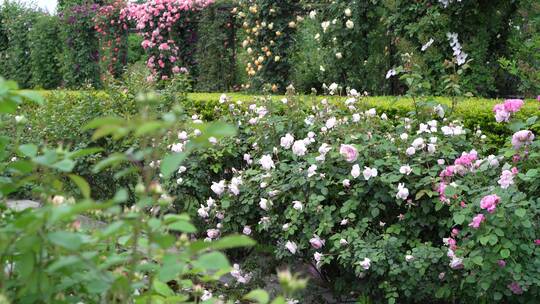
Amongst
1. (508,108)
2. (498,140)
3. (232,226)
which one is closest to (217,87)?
(498,140)

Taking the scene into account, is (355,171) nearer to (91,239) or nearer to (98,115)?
(91,239)

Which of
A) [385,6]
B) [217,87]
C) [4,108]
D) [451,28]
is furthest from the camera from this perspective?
[217,87]

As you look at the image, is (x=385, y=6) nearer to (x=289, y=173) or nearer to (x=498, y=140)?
(x=498, y=140)

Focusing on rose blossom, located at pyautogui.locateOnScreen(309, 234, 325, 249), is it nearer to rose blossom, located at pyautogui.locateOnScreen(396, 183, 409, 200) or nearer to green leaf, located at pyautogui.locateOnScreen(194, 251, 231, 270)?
rose blossom, located at pyautogui.locateOnScreen(396, 183, 409, 200)

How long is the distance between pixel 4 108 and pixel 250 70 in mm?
7497

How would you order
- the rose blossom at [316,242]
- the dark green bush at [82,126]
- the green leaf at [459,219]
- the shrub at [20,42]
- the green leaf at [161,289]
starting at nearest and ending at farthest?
1. the green leaf at [161,289]
2. the green leaf at [459,219]
3. the rose blossom at [316,242]
4. the dark green bush at [82,126]
5. the shrub at [20,42]

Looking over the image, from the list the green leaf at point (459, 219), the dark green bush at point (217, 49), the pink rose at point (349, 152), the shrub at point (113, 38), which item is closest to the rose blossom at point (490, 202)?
the green leaf at point (459, 219)

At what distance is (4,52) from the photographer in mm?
14938

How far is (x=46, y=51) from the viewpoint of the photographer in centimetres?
1337

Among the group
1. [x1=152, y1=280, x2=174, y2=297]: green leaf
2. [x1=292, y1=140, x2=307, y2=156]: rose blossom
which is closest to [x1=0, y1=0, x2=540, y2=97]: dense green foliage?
[x1=292, y1=140, x2=307, y2=156]: rose blossom

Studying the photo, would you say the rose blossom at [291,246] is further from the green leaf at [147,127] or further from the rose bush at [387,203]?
the green leaf at [147,127]

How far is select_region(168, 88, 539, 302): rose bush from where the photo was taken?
8.93ft

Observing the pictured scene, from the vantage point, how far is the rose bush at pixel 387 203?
2.72 metres

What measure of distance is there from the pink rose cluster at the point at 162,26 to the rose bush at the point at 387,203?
6829mm
